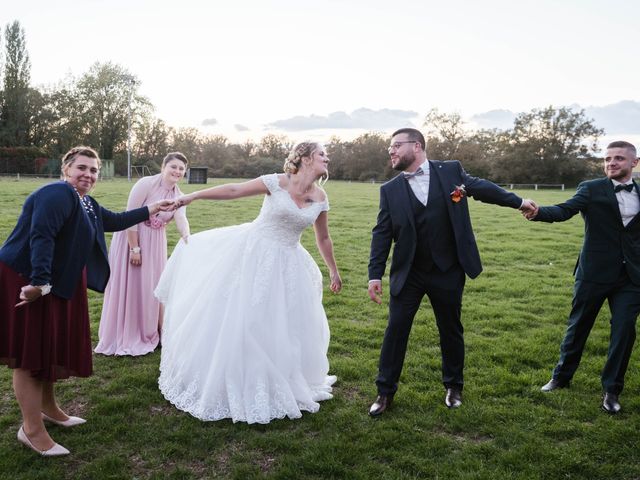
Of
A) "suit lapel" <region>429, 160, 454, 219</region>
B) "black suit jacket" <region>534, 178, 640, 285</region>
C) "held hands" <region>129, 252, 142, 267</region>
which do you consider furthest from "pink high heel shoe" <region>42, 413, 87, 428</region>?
"black suit jacket" <region>534, 178, 640, 285</region>

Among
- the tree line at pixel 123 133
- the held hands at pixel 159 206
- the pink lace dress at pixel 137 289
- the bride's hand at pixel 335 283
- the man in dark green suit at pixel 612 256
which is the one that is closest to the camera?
the man in dark green suit at pixel 612 256

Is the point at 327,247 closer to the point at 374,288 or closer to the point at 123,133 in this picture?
the point at 374,288

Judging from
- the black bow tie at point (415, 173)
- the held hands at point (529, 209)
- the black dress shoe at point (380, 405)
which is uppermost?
the black bow tie at point (415, 173)

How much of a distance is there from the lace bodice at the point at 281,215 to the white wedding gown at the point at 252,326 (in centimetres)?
1

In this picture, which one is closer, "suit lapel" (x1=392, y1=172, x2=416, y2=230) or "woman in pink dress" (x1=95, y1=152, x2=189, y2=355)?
"suit lapel" (x1=392, y1=172, x2=416, y2=230)

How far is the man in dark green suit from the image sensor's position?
17.7 feet

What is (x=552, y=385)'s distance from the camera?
19.3ft

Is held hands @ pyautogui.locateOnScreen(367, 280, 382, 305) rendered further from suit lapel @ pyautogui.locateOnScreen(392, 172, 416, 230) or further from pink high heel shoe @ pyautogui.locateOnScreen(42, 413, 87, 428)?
pink high heel shoe @ pyautogui.locateOnScreen(42, 413, 87, 428)

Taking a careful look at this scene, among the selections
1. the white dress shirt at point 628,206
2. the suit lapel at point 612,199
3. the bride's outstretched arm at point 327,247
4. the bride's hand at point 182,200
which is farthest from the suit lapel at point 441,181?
the bride's hand at point 182,200

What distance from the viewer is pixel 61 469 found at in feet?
13.9

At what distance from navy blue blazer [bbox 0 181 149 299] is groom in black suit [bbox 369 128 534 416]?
271 centimetres

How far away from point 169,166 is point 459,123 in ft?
269

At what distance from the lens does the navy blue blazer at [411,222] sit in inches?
206

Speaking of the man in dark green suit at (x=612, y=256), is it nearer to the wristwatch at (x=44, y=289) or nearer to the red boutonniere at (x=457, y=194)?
the red boutonniere at (x=457, y=194)
